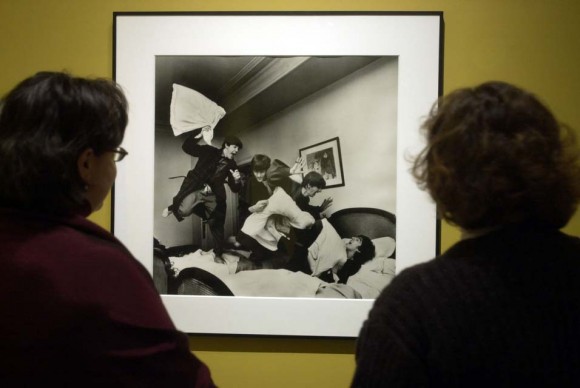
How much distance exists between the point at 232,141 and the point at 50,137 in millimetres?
754

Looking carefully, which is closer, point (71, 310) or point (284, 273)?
point (71, 310)

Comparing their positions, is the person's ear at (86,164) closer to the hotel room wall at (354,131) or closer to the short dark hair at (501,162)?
the short dark hair at (501,162)

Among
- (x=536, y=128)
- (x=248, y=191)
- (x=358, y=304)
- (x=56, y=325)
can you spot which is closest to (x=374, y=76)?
(x=248, y=191)

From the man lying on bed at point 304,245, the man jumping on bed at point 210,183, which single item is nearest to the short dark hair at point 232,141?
the man jumping on bed at point 210,183

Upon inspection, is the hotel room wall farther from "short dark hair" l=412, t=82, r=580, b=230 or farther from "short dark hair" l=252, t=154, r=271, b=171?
"short dark hair" l=412, t=82, r=580, b=230

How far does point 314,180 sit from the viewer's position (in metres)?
1.57

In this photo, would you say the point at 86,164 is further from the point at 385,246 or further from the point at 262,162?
the point at 385,246

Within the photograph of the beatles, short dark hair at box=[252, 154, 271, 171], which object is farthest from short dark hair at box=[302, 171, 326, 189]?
short dark hair at box=[252, 154, 271, 171]

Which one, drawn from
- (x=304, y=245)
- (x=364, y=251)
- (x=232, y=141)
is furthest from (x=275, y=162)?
(x=364, y=251)

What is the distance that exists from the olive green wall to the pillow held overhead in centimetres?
22

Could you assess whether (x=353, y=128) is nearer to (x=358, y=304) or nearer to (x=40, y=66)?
(x=358, y=304)

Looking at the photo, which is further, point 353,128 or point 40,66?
point 40,66

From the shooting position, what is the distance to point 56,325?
79cm

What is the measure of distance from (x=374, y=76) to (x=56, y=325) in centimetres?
106
